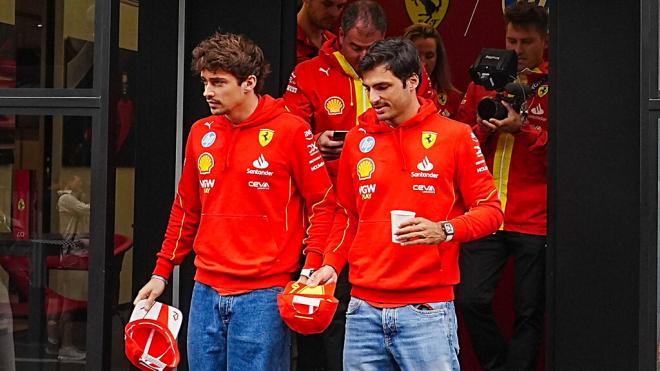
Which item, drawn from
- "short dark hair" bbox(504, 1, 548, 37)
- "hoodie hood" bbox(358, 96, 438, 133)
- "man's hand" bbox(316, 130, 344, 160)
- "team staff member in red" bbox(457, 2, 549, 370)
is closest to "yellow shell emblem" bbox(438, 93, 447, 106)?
"team staff member in red" bbox(457, 2, 549, 370)

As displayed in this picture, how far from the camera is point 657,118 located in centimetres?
400

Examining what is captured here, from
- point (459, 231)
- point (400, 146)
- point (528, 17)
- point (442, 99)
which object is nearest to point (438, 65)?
point (442, 99)

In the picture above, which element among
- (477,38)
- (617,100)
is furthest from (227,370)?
(477,38)

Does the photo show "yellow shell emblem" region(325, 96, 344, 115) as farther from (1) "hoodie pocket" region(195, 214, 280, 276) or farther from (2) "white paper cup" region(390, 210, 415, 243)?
(2) "white paper cup" region(390, 210, 415, 243)

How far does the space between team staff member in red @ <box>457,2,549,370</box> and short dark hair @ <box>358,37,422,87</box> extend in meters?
1.37

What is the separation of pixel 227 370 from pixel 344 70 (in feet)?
5.41

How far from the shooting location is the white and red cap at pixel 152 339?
397 cm

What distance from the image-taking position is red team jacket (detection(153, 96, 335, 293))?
392cm

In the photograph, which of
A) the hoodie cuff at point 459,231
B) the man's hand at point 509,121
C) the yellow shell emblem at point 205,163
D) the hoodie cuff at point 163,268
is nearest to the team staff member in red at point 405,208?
the hoodie cuff at point 459,231

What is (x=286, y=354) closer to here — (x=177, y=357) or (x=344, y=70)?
(x=177, y=357)

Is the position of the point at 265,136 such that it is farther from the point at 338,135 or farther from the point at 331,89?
the point at 331,89

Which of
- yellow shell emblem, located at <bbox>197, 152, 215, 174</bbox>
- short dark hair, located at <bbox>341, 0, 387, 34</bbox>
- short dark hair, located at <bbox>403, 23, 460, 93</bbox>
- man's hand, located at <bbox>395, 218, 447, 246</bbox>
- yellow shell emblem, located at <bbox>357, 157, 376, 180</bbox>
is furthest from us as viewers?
short dark hair, located at <bbox>403, 23, 460, 93</bbox>

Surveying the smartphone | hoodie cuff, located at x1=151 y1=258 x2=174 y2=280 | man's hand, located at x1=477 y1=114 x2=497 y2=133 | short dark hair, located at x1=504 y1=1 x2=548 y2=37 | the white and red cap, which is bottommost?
the white and red cap

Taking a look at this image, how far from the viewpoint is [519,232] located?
5.21m
